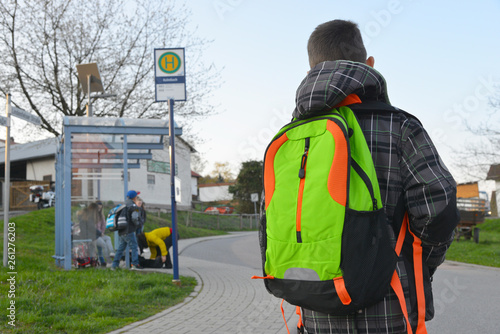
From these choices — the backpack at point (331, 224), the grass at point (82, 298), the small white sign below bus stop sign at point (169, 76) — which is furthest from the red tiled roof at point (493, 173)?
the backpack at point (331, 224)

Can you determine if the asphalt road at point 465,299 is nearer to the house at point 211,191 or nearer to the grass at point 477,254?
the grass at point 477,254

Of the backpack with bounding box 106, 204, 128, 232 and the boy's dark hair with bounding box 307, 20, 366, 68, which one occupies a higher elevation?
the boy's dark hair with bounding box 307, 20, 366, 68

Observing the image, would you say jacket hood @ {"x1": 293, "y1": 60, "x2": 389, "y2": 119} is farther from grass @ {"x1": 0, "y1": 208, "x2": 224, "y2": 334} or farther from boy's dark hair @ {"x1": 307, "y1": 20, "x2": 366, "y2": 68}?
grass @ {"x1": 0, "y1": 208, "x2": 224, "y2": 334}

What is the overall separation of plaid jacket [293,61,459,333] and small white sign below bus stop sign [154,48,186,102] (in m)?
6.85

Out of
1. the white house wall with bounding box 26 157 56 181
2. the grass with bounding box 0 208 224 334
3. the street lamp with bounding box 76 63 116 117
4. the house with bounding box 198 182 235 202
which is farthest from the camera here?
the house with bounding box 198 182 235 202

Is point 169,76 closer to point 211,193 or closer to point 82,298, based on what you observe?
point 82,298

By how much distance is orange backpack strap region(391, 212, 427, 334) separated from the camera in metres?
1.74

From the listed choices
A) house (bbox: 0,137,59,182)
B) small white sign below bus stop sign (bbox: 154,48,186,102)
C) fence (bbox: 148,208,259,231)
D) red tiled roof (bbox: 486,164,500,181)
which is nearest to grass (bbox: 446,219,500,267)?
red tiled roof (bbox: 486,164,500,181)

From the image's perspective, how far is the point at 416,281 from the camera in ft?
5.86

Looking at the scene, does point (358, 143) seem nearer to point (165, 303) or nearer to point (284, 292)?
point (284, 292)

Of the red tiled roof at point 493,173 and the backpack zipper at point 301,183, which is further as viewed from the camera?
the red tiled roof at point 493,173

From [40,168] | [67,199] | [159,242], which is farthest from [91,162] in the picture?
[40,168]

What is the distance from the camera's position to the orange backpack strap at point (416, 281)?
1738mm

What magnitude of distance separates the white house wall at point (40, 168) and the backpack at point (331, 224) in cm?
4129
